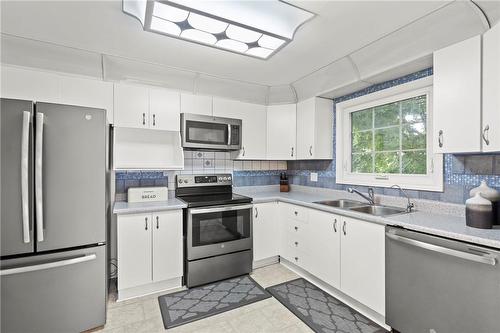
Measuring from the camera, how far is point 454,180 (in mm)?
1866

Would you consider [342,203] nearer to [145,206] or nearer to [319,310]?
[319,310]

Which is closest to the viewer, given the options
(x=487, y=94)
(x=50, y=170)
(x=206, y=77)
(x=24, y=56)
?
(x=487, y=94)

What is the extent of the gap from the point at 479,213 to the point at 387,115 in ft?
4.23

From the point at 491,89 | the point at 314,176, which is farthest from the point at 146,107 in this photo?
the point at 491,89

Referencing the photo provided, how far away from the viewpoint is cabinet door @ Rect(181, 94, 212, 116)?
2691 mm

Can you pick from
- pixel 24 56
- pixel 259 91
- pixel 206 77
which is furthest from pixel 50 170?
pixel 259 91

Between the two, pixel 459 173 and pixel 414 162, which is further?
pixel 414 162

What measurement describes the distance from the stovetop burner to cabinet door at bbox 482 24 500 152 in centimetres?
198

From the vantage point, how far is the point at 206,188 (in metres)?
3.01

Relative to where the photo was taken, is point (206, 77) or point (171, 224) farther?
point (206, 77)

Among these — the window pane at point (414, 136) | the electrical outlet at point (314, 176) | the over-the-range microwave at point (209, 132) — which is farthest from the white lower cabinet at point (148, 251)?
the window pane at point (414, 136)

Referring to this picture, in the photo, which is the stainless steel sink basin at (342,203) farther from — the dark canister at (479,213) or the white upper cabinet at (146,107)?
the white upper cabinet at (146,107)

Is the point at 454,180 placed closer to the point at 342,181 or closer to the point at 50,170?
the point at 342,181

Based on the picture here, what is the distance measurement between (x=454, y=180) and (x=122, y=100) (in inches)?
120
